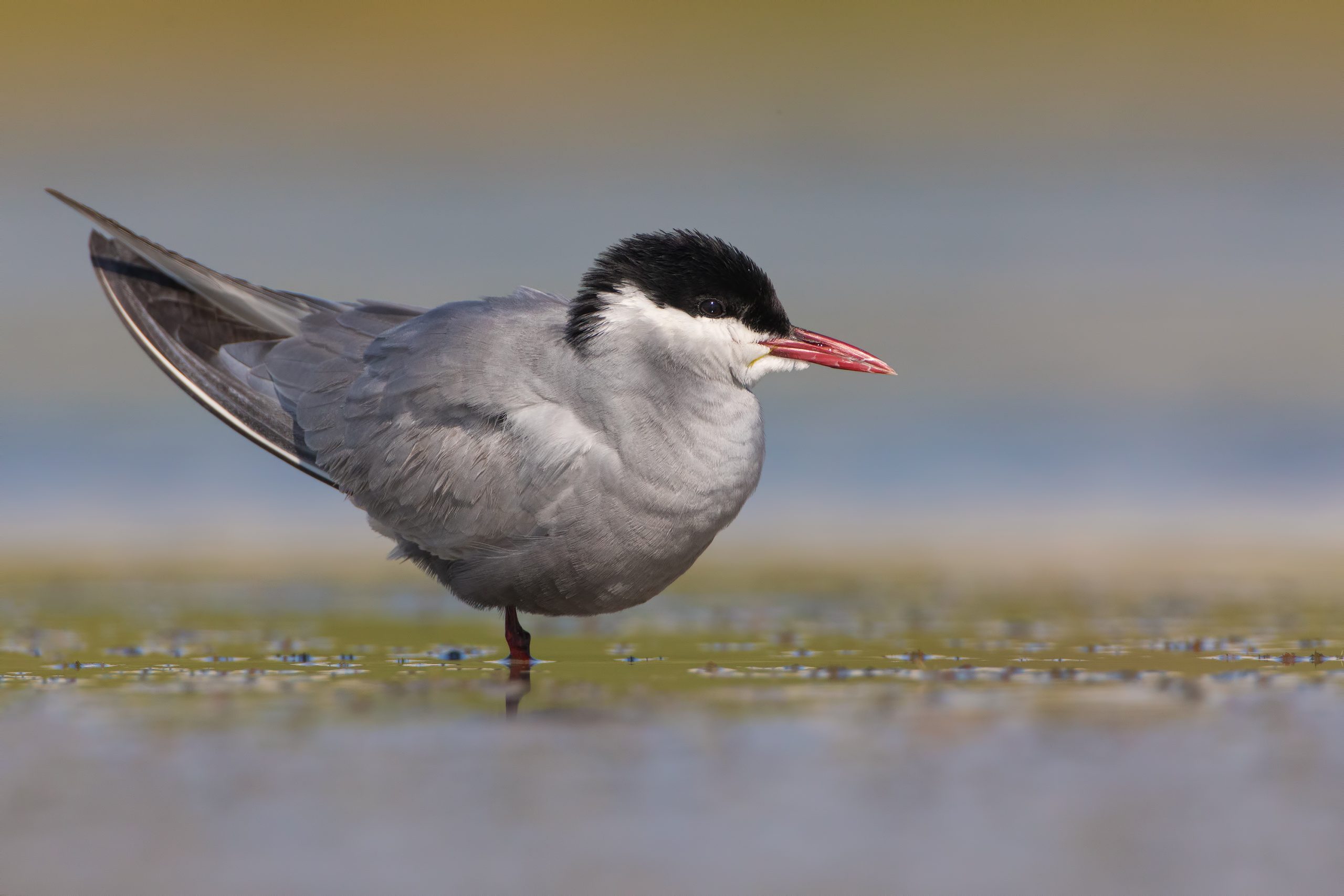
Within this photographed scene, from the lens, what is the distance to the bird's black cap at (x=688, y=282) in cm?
512

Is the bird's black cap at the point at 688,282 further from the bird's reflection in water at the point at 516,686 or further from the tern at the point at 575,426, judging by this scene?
the bird's reflection in water at the point at 516,686

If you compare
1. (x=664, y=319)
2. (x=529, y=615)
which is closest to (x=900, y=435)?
(x=529, y=615)

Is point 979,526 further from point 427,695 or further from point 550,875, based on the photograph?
point 550,875

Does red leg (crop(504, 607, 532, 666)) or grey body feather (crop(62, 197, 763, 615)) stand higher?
grey body feather (crop(62, 197, 763, 615))

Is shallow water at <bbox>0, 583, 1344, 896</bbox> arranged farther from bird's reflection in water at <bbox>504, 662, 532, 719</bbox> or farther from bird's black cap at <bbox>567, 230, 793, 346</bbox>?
bird's black cap at <bbox>567, 230, 793, 346</bbox>

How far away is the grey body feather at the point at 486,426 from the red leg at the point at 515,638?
0.21ft

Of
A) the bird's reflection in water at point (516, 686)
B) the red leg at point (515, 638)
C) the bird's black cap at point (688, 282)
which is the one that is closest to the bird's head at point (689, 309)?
the bird's black cap at point (688, 282)

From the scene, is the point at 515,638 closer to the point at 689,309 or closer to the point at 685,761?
the point at 689,309

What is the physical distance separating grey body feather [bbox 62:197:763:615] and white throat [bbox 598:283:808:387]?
0.05 m

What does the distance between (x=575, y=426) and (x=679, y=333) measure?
0.46 meters

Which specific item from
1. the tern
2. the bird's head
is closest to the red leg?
the tern

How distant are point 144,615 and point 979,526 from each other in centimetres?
404

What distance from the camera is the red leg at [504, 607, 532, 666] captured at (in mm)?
5279

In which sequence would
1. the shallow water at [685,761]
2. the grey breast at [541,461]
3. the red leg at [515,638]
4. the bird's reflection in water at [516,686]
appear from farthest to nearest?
the red leg at [515,638], the grey breast at [541,461], the bird's reflection in water at [516,686], the shallow water at [685,761]
